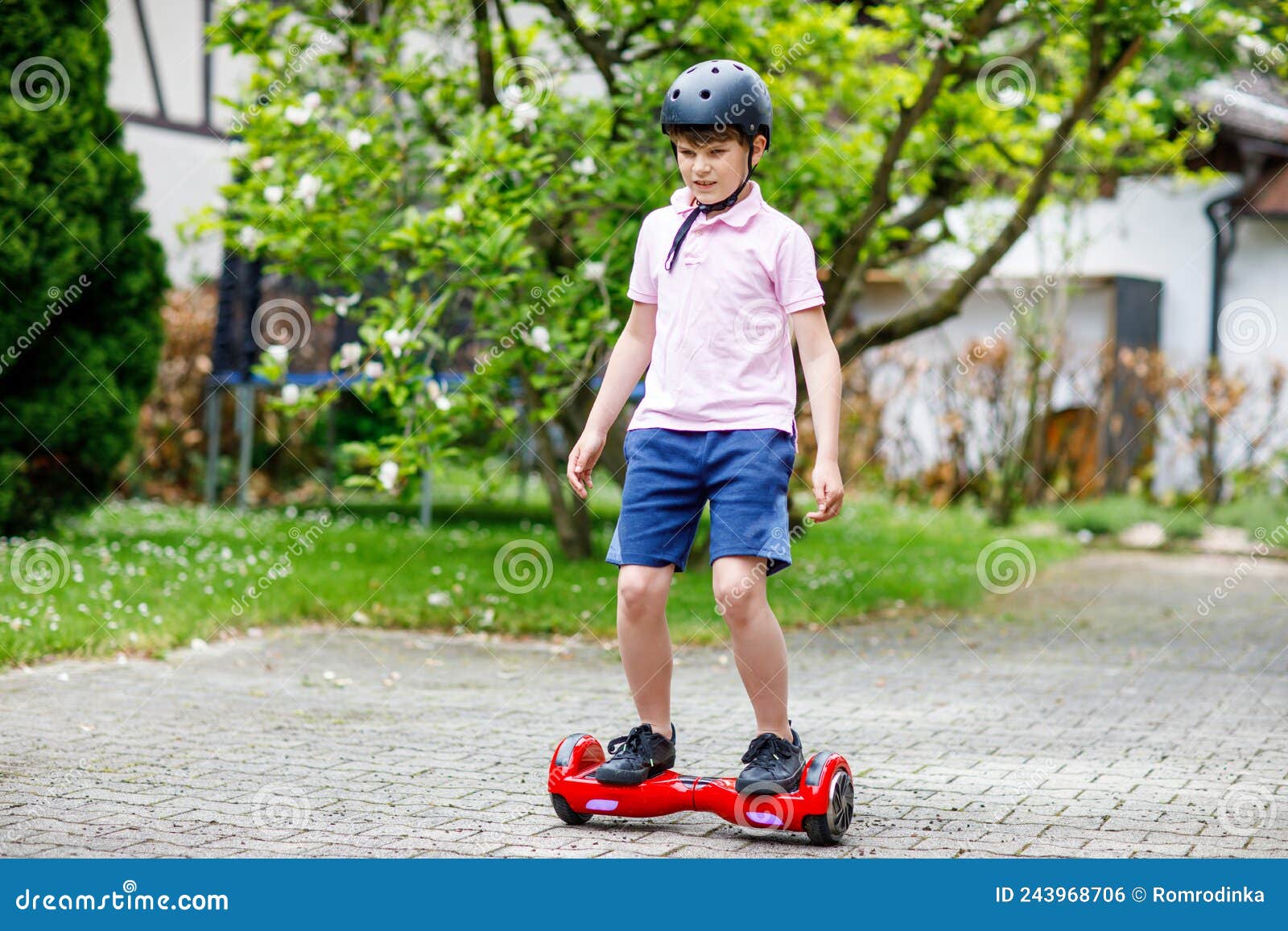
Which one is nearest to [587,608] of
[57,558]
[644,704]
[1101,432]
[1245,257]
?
[57,558]

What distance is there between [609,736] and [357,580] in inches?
125

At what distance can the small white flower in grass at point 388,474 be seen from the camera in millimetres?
6328

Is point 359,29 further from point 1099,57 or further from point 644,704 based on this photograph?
point 644,704

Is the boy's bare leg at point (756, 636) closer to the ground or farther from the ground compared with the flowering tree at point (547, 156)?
closer to the ground

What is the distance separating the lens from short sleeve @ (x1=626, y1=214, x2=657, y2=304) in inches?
149

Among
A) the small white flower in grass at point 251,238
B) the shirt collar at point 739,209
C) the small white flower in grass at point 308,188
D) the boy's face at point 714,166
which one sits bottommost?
the shirt collar at point 739,209

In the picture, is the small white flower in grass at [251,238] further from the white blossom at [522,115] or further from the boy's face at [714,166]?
→ the boy's face at [714,166]

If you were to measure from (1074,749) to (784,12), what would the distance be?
472cm

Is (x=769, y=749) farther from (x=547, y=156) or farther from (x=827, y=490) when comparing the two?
(x=547, y=156)

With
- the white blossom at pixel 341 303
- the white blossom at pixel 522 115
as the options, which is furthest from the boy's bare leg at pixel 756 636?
the white blossom at pixel 522 115

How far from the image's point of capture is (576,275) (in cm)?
716

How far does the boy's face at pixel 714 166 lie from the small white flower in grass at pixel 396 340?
300cm

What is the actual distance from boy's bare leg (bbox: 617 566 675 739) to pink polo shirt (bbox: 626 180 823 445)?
371 millimetres

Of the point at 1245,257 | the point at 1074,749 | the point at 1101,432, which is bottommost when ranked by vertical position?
the point at 1074,749
